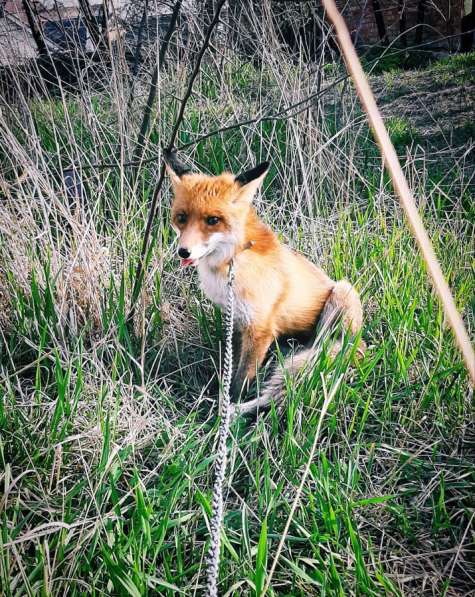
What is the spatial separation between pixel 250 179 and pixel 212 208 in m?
0.20

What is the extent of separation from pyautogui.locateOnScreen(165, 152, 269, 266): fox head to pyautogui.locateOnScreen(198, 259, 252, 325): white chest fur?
9 cm

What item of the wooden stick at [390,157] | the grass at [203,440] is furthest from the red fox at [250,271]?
the wooden stick at [390,157]

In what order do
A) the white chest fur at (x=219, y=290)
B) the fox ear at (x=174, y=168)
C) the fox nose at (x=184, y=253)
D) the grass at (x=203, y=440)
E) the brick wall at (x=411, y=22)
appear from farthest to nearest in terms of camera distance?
the brick wall at (x=411, y=22), the white chest fur at (x=219, y=290), the fox ear at (x=174, y=168), the fox nose at (x=184, y=253), the grass at (x=203, y=440)

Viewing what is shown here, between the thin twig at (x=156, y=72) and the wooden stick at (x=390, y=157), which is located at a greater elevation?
the thin twig at (x=156, y=72)

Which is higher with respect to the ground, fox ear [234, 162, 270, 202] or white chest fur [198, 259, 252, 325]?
fox ear [234, 162, 270, 202]

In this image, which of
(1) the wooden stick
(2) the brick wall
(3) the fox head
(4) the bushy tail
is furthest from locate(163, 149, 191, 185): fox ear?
(2) the brick wall

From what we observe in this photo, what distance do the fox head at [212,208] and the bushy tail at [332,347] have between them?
1.91ft

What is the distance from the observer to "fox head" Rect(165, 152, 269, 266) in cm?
211

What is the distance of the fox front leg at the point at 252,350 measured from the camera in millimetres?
2412

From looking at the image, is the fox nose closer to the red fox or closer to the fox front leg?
the red fox

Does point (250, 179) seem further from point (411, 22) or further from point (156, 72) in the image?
point (411, 22)

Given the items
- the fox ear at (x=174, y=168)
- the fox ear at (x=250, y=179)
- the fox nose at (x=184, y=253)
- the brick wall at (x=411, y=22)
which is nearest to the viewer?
the fox nose at (x=184, y=253)

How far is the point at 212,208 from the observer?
2.14m

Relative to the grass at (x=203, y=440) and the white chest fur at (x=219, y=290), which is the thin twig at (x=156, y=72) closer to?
the grass at (x=203, y=440)
